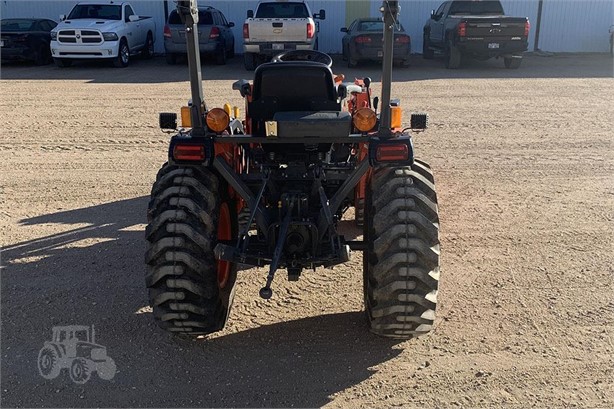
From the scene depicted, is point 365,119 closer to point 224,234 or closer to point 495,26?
point 224,234

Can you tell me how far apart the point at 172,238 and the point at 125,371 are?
0.90m

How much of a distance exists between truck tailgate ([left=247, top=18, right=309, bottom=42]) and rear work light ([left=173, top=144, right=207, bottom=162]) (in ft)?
42.6

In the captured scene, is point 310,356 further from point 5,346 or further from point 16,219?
point 16,219

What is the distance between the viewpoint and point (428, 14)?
23141 millimetres

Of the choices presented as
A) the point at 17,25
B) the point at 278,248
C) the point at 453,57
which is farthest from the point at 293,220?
the point at 17,25

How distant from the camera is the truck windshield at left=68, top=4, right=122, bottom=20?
1820 cm

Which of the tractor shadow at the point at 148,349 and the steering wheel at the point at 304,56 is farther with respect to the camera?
the steering wheel at the point at 304,56

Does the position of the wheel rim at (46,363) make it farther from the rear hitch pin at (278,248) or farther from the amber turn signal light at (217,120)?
the amber turn signal light at (217,120)

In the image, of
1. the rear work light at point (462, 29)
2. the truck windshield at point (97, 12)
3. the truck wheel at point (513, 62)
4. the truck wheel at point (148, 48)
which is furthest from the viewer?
the truck wheel at point (148, 48)

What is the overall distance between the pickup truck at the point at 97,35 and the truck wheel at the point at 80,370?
14868 mm

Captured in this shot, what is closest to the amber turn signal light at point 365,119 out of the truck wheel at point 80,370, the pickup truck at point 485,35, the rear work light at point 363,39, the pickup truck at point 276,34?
the truck wheel at point 80,370

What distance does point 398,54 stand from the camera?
17.1 meters

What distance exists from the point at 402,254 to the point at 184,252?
1.33 m

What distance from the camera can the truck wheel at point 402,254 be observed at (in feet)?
11.7
